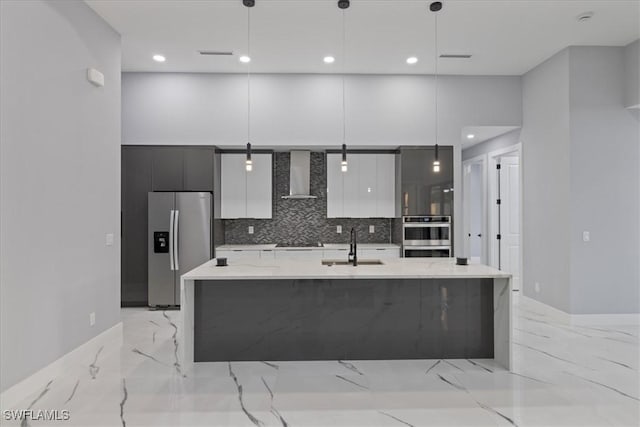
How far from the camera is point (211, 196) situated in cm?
539

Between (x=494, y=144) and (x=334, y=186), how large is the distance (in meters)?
2.92

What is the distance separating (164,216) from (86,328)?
1971 millimetres

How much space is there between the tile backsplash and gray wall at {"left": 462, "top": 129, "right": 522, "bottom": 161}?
2.17 m

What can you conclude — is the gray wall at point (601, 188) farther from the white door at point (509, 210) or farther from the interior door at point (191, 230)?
the interior door at point (191, 230)

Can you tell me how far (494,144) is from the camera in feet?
21.8

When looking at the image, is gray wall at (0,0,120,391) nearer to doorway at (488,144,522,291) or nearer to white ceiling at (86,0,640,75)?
white ceiling at (86,0,640,75)

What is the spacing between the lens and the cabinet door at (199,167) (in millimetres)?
5445

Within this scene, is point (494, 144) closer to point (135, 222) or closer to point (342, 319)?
point (342, 319)

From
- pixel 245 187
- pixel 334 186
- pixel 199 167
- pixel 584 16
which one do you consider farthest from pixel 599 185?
pixel 199 167

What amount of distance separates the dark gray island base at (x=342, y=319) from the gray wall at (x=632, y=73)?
10.1 ft

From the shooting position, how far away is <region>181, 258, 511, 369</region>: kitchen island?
3.45 meters

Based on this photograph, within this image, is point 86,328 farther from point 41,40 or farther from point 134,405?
point 41,40

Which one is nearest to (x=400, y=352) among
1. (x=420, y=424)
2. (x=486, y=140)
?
(x=420, y=424)

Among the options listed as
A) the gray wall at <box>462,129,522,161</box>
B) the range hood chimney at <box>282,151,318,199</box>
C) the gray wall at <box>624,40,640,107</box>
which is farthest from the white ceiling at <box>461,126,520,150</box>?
the range hood chimney at <box>282,151,318,199</box>
